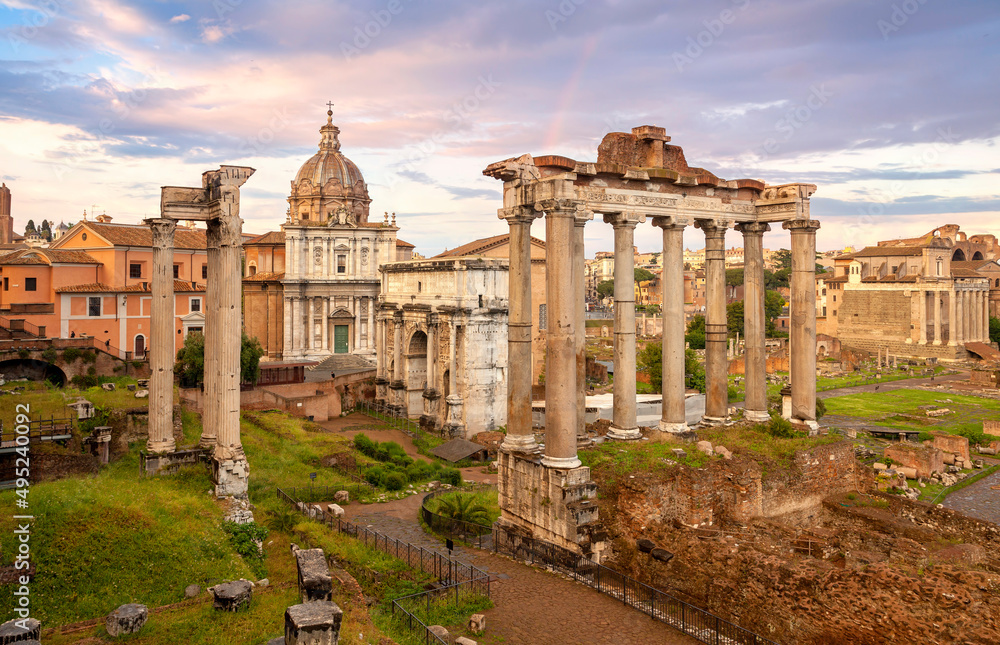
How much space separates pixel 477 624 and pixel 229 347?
9.42m

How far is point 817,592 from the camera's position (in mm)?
11703

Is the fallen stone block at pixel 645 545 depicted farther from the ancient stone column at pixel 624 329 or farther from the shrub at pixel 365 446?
the shrub at pixel 365 446

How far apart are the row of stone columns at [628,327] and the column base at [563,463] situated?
0.08 feet

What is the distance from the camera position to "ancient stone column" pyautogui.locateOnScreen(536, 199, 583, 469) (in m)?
15.4

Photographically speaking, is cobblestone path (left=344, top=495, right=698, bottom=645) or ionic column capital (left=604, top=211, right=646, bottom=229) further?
ionic column capital (left=604, top=211, right=646, bottom=229)

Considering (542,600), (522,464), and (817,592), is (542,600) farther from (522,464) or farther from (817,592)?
(817,592)

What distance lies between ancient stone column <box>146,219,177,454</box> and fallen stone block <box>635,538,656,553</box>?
12.5 meters

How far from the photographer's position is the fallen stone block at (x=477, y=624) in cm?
1227

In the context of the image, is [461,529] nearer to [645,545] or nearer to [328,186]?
[645,545]

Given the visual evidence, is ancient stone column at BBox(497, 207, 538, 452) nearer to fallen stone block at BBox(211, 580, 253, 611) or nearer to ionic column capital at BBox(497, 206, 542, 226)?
ionic column capital at BBox(497, 206, 542, 226)

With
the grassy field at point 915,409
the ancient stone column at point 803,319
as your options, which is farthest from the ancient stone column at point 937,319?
the ancient stone column at point 803,319

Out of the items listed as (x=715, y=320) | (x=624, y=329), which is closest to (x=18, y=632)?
(x=624, y=329)

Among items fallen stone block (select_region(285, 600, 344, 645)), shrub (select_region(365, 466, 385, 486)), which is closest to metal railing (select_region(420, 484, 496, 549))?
shrub (select_region(365, 466, 385, 486))

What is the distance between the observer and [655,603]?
13398 mm
